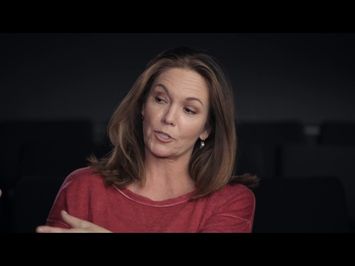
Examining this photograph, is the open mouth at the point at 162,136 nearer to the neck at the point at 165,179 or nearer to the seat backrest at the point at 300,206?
the neck at the point at 165,179

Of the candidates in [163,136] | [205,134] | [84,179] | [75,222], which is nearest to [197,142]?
[205,134]

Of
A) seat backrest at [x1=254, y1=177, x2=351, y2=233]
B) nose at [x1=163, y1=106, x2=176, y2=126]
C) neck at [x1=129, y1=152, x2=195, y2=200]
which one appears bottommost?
seat backrest at [x1=254, y1=177, x2=351, y2=233]

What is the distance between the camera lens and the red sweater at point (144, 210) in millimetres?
1273

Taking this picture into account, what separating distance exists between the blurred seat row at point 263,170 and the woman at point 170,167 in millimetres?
105

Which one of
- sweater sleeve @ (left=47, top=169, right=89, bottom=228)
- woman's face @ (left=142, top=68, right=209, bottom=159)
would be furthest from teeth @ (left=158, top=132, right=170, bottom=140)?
sweater sleeve @ (left=47, top=169, right=89, bottom=228)

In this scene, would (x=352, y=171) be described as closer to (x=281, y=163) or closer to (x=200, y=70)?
(x=281, y=163)

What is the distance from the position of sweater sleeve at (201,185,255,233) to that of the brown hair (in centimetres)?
3

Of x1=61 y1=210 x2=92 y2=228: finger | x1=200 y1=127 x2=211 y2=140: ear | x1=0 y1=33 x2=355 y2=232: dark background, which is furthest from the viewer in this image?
x1=0 y1=33 x2=355 y2=232: dark background

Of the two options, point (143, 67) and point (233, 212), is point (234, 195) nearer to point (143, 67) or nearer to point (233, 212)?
point (233, 212)

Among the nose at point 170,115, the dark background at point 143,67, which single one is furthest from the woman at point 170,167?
the dark background at point 143,67

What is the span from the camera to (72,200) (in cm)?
129

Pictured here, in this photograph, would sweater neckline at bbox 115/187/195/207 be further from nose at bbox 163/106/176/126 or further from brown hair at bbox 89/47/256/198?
nose at bbox 163/106/176/126

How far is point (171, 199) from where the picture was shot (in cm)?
131

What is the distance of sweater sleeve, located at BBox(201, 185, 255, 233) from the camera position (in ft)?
4.18
